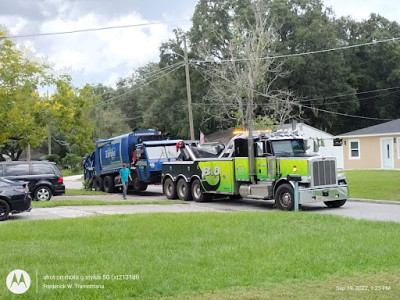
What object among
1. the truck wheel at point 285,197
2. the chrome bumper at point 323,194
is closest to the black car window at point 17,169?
the truck wheel at point 285,197

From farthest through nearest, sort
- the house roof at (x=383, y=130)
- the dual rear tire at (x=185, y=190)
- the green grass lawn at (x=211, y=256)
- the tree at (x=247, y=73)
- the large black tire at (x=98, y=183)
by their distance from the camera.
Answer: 1. the tree at (x=247, y=73)
2. the house roof at (x=383, y=130)
3. the large black tire at (x=98, y=183)
4. the dual rear tire at (x=185, y=190)
5. the green grass lawn at (x=211, y=256)

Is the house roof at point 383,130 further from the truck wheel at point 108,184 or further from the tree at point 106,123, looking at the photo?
the tree at point 106,123

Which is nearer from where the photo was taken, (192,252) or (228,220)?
(192,252)

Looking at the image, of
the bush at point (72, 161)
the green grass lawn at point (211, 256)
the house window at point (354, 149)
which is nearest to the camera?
the green grass lawn at point (211, 256)

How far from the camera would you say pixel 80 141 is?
30828 millimetres

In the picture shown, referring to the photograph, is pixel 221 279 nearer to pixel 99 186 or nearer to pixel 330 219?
pixel 330 219

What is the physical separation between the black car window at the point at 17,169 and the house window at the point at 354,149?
24.6 m

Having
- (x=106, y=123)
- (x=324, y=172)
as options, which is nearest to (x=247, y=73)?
(x=324, y=172)

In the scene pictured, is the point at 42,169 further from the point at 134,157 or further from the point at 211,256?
the point at 211,256

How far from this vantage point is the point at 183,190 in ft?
73.4

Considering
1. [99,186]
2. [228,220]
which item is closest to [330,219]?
[228,220]

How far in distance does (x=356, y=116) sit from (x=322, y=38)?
10336 mm

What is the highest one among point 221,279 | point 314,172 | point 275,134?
point 275,134

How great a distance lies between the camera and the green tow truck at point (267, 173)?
16.8 m
